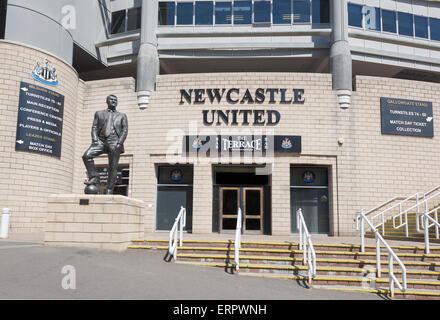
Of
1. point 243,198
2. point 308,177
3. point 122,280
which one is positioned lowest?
point 122,280

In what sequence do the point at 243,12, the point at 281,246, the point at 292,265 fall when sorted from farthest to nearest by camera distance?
the point at 243,12 → the point at 281,246 → the point at 292,265

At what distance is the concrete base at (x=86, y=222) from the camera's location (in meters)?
8.80

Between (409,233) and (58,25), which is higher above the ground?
(58,25)

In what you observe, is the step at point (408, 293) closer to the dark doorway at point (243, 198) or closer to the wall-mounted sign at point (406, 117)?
the dark doorway at point (243, 198)

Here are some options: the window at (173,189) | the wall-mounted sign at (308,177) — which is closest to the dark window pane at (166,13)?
the window at (173,189)

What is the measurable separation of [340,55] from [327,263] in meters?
12.6

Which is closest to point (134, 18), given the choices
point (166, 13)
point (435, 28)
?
point (166, 13)

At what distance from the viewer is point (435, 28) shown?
22062 mm

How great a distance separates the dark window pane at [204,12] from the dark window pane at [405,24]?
10.9 metres

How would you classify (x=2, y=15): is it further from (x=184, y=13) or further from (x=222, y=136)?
(x=222, y=136)

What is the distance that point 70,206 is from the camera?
29.4 ft

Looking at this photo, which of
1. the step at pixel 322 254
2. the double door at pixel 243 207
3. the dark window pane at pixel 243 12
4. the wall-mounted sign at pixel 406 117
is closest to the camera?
the step at pixel 322 254

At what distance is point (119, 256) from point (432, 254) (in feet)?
25.3
